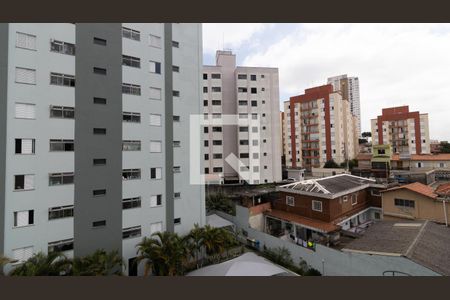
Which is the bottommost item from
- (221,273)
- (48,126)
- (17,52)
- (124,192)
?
(221,273)

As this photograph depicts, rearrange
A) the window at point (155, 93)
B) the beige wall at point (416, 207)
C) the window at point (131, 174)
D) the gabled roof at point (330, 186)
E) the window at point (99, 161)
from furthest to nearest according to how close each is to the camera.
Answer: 1. the gabled roof at point (330, 186)
2. the beige wall at point (416, 207)
3. the window at point (155, 93)
4. the window at point (131, 174)
5. the window at point (99, 161)

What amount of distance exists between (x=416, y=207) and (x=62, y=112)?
60.2 feet

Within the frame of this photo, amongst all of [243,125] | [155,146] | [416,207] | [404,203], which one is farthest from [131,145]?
[243,125]

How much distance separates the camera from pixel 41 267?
314 inches

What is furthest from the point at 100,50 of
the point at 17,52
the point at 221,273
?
the point at 221,273

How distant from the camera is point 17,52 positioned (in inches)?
358

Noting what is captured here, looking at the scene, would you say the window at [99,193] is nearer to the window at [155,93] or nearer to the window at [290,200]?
the window at [155,93]

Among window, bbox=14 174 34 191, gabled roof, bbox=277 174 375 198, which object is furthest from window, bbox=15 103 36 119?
gabled roof, bbox=277 174 375 198

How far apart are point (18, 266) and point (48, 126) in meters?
5.23

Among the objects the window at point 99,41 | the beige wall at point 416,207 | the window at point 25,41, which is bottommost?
the beige wall at point 416,207

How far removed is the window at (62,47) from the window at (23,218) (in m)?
6.55

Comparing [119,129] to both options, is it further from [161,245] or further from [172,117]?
[161,245]

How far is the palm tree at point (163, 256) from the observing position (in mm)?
9781

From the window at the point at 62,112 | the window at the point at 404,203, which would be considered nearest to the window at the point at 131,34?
the window at the point at 62,112
